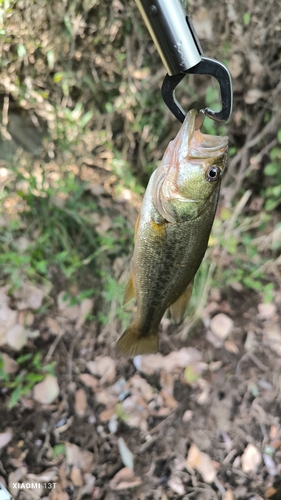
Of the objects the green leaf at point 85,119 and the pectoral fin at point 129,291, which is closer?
the pectoral fin at point 129,291

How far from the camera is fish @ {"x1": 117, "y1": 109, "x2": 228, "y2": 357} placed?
0.86 m

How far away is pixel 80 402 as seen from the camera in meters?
1.85

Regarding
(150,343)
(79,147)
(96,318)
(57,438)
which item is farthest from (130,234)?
(57,438)

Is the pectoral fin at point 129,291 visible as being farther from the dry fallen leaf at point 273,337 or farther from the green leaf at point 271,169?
the green leaf at point 271,169

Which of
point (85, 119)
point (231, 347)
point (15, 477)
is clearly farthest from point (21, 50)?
point (15, 477)

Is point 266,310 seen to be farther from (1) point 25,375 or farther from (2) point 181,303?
(1) point 25,375

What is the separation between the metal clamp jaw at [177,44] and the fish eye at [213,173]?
14 cm

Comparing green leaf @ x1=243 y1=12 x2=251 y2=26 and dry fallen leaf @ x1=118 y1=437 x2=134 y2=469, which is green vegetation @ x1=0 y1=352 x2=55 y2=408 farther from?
green leaf @ x1=243 y1=12 x2=251 y2=26

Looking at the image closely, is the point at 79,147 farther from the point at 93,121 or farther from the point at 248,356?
the point at 248,356

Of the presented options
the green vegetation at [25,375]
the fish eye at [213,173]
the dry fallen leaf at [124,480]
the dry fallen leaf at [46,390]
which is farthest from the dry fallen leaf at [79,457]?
the fish eye at [213,173]

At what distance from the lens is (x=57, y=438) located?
5.78ft

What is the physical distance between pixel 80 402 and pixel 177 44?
5.65 ft

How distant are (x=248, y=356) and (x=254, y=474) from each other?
23.4 inches

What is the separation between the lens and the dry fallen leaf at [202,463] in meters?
1.79
